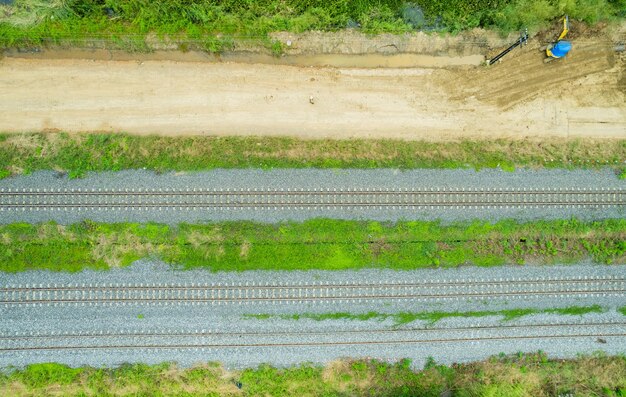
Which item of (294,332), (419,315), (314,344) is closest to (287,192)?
(294,332)

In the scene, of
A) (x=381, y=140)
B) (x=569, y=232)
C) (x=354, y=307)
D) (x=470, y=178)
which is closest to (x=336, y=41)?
(x=381, y=140)

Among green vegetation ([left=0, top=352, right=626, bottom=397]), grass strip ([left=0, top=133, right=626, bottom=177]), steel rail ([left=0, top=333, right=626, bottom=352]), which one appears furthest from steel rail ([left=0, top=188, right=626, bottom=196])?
green vegetation ([left=0, top=352, right=626, bottom=397])

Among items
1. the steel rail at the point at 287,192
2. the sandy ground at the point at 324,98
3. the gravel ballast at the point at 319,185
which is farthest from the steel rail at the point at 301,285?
the sandy ground at the point at 324,98

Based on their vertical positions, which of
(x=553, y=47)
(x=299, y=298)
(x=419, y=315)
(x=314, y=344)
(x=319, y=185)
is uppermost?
(x=553, y=47)

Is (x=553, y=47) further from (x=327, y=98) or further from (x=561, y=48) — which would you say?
(x=327, y=98)

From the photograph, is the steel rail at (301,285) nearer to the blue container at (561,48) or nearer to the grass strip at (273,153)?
the grass strip at (273,153)

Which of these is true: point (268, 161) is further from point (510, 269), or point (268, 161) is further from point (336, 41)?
point (510, 269)

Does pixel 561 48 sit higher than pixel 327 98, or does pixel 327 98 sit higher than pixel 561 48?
pixel 561 48
